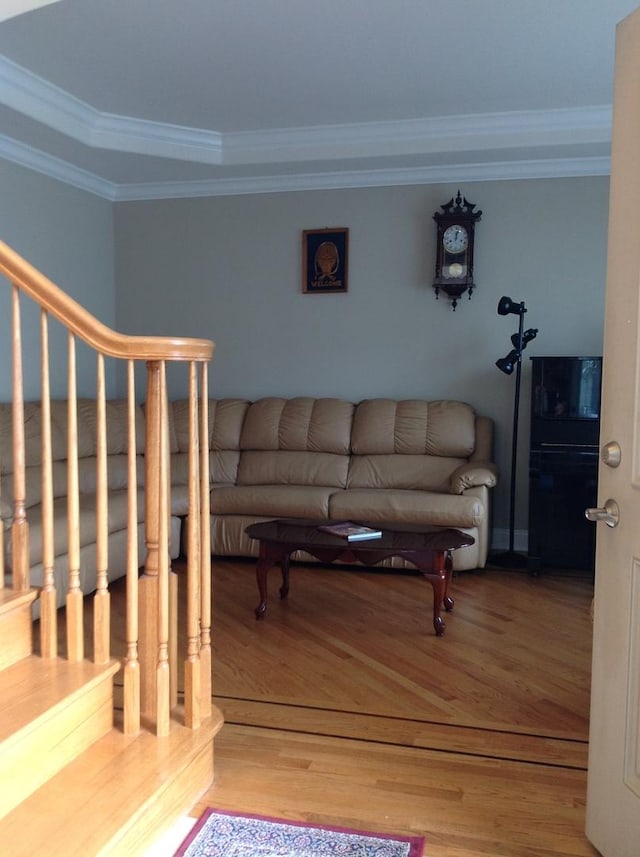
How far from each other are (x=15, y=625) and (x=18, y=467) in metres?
0.42

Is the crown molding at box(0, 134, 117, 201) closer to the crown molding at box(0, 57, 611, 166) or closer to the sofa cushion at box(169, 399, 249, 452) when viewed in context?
the crown molding at box(0, 57, 611, 166)

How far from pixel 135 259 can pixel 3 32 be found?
238cm

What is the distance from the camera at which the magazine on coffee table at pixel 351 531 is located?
11.5ft

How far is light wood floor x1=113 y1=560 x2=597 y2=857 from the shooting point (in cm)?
203

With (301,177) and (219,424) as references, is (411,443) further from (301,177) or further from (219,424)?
(301,177)

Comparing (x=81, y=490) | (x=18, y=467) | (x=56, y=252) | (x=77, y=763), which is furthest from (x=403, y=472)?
(x=77, y=763)

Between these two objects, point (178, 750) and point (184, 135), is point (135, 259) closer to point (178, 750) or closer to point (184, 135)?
point (184, 135)

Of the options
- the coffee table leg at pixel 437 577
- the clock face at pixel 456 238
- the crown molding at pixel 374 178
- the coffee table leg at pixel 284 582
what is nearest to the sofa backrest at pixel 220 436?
A: the coffee table leg at pixel 284 582

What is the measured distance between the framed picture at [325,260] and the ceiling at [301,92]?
344 mm

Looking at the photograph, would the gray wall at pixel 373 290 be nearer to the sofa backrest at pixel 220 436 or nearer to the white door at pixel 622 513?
the sofa backrest at pixel 220 436

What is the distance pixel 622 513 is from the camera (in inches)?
68.4

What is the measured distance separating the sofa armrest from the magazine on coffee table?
0.92m

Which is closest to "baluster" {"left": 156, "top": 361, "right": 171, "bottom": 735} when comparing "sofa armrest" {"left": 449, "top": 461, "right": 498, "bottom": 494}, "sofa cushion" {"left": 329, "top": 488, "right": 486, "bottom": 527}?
"sofa cushion" {"left": 329, "top": 488, "right": 486, "bottom": 527}

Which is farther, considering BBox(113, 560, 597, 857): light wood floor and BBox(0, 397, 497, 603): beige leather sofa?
BBox(0, 397, 497, 603): beige leather sofa
